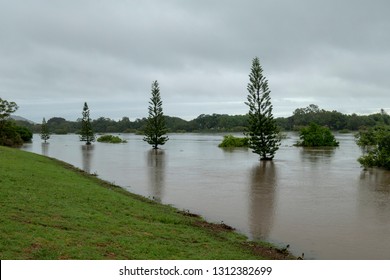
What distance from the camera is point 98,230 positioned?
6.69 metres

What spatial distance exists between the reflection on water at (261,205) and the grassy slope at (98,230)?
0.94 m

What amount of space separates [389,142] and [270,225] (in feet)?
57.1

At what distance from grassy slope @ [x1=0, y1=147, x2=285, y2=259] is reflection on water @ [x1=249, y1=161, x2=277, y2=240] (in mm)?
943

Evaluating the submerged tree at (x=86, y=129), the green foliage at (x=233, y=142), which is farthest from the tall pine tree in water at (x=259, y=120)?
the submerged tree at (x=86, y=129)

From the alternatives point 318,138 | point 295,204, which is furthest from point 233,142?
point 295,204

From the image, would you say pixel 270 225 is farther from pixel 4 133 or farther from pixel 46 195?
pixel 4 133

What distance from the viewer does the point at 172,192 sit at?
13.9 m

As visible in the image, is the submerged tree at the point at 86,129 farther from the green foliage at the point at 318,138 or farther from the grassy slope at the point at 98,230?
the grassy slope at the point at 98,230

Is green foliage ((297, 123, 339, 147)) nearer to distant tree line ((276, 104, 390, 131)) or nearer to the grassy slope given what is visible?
the grassy slope

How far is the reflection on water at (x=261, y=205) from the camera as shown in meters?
8.69

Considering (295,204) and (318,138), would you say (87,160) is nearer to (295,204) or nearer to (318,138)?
(295,204)

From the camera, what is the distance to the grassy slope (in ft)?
17.5

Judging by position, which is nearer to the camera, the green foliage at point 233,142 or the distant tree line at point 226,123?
the green foliage at point 233,142

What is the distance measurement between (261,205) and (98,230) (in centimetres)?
619
